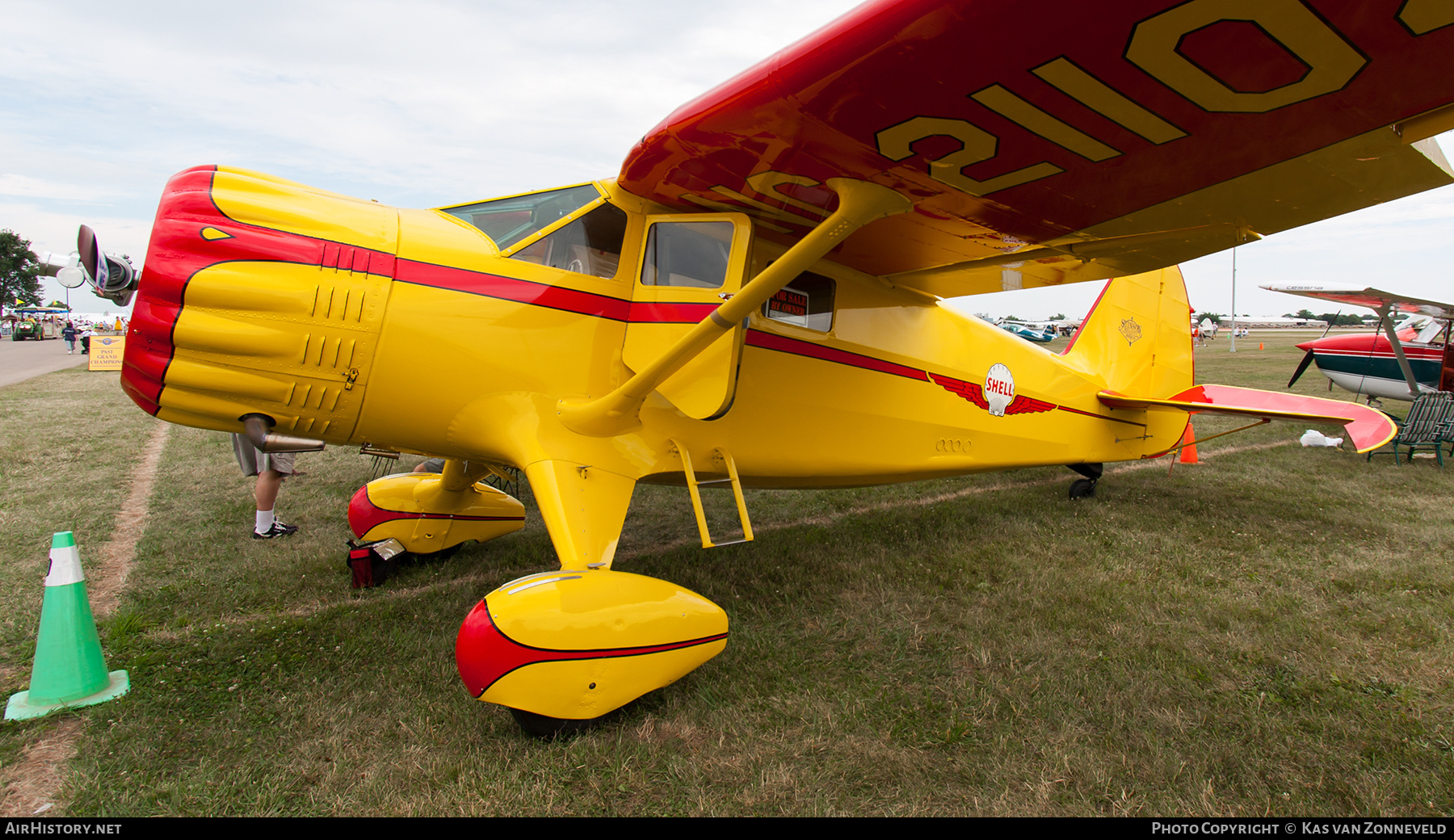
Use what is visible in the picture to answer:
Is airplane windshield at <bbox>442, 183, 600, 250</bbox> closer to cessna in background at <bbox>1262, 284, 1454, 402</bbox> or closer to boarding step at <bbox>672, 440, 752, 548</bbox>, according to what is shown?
boarding step at <bbox>672, 440, 752, 548</bbox>

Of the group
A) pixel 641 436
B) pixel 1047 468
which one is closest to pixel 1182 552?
pixel 1047 468

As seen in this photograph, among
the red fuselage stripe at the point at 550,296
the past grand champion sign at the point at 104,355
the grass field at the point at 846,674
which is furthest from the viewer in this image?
the past grand champion sign at the point at 104,355

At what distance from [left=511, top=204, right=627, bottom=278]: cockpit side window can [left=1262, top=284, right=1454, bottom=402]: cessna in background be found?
37.9ft

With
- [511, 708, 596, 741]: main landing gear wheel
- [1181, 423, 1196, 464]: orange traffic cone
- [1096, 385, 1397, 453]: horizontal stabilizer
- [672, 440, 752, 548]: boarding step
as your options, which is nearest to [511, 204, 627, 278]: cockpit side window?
[672, 440, 752, 548]: boarding step

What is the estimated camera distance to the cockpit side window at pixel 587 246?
3350 millimetres

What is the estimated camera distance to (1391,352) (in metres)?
12.5

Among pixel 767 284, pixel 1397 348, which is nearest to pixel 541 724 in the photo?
pixel 767 284

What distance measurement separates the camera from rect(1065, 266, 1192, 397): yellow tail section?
6434 millimetres

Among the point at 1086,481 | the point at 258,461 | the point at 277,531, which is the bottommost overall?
the point at 277,531

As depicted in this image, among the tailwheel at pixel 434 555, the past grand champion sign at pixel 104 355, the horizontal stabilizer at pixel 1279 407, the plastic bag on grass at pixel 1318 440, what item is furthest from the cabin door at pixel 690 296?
the past grand champion sign at pixel 104 355

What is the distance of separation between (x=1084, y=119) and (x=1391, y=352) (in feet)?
51.0

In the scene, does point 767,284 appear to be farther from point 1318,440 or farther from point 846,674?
point 1318,440

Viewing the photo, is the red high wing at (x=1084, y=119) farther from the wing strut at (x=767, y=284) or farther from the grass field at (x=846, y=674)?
the grass field at (x=846, y=674)

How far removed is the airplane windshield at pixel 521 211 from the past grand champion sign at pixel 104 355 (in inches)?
902
